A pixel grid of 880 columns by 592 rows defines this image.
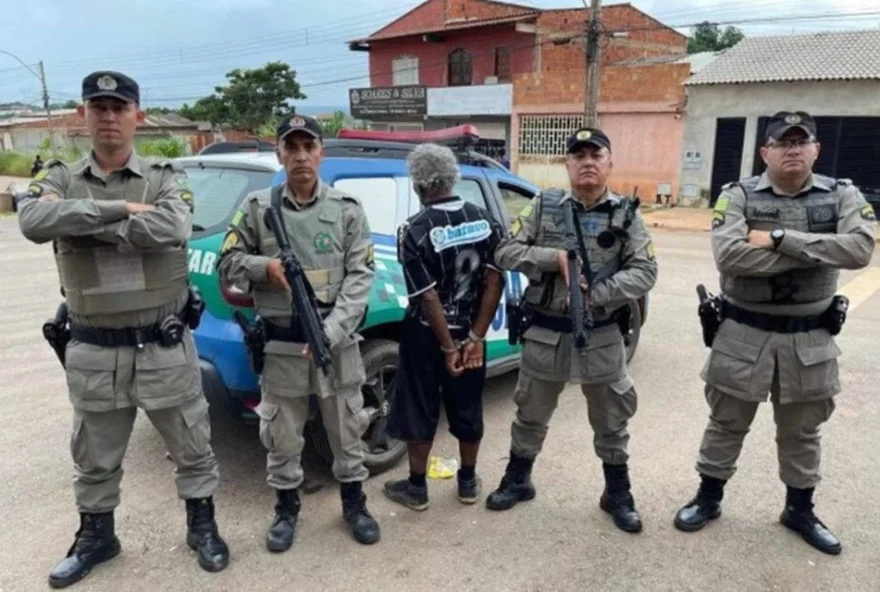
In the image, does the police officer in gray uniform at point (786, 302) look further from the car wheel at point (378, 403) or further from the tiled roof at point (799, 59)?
the tiled roof at point (799, 59)

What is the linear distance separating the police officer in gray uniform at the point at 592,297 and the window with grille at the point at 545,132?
17.3 meters

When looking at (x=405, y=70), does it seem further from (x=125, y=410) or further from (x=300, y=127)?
(x=125, y=410)

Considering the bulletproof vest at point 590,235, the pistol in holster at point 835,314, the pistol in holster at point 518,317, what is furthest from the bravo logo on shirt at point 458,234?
the pistol in holster at point 835,314

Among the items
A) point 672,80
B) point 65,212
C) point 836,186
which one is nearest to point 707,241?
point 672,80

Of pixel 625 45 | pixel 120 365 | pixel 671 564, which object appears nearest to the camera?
pixel 120 365

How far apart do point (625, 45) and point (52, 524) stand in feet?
90.7

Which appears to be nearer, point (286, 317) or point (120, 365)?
point (120, 365)

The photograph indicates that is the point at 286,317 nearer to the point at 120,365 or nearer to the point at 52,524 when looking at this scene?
the point at 120,365

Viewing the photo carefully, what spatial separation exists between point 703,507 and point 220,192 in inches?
108

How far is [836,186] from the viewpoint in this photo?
2.85 meters

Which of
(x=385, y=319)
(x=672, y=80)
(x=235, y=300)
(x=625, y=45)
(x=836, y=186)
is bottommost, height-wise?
(x=385, y=319)

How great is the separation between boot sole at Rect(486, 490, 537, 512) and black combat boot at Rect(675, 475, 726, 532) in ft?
2.20

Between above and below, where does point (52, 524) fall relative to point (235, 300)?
below

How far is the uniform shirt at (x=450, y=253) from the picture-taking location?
291cm
